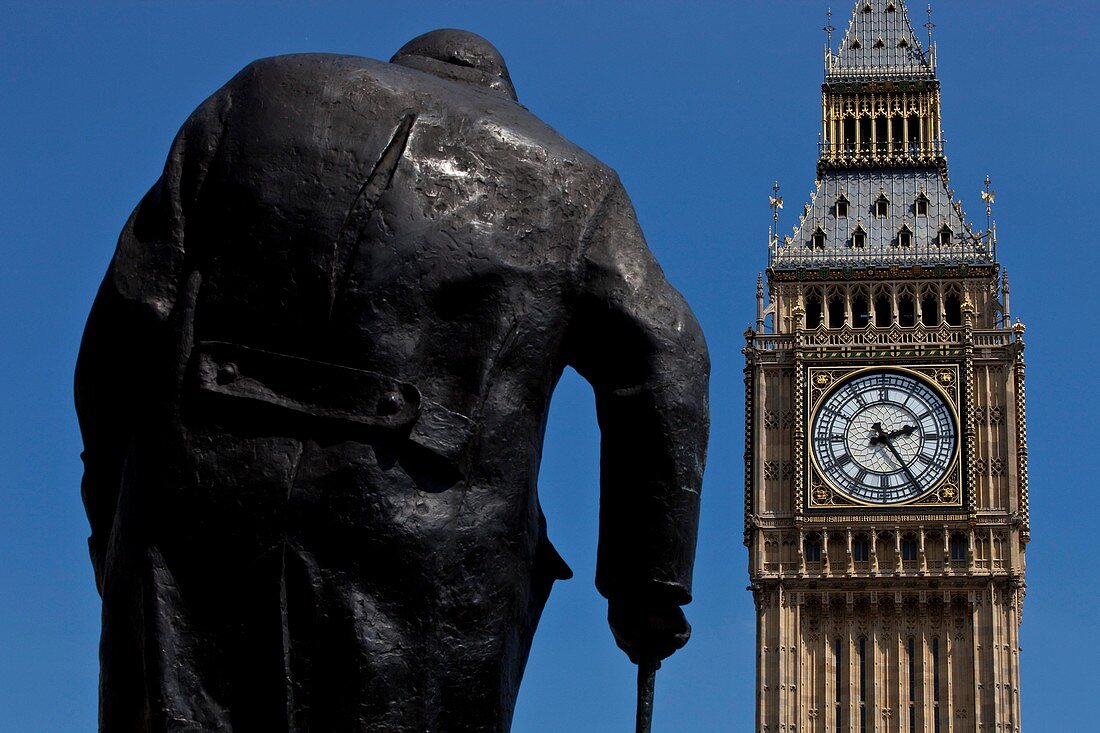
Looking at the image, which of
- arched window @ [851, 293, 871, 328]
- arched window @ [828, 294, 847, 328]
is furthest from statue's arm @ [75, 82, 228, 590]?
arched window @ [828, 294, 847, 328]

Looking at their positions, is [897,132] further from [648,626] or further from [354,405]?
[354,405]

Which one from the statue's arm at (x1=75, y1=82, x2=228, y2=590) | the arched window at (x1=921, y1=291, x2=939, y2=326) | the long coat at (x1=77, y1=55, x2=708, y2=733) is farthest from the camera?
the arched window at (x1=921, y1=291, x2=939, y2=326)

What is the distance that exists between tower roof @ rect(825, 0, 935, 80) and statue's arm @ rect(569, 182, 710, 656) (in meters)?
76.9

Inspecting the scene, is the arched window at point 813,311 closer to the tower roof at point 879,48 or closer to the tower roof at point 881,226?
the tower roof at point 881,226

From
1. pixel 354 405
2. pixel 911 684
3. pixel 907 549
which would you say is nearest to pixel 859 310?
pixel 907 549

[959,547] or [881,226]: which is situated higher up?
[881,226]

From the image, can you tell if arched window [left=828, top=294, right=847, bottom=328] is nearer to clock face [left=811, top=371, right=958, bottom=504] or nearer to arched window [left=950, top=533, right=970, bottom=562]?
clock face [left=811, top=371, right=958, bottom=504]

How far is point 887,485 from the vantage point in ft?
252

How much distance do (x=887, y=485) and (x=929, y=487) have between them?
3.80ft

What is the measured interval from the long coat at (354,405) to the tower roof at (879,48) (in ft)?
253

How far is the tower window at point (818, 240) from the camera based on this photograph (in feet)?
263

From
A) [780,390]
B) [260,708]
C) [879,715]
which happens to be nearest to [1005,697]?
[879,715]

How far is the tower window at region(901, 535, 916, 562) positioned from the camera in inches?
2995

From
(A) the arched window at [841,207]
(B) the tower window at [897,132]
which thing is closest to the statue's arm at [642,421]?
(A) the arched window at [841,207]
